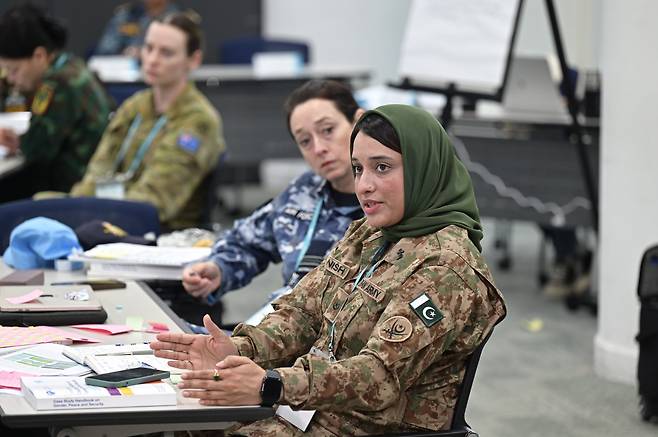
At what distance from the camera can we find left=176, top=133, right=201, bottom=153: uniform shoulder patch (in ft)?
14.8

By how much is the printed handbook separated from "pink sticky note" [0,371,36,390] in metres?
0.05

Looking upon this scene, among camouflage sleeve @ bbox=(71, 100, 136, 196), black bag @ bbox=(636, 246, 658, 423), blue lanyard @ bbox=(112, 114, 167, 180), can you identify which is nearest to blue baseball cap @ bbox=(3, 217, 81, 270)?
blue lanyard @ bbox=(112, 114, 167, 180)

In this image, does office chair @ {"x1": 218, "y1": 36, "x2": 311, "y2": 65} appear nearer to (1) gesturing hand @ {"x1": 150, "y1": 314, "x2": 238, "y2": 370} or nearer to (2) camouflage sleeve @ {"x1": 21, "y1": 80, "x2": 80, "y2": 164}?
(2) camouflage sleeve @ {"x1": 21, "y1": 80, "x2": 80, "y2": 164}

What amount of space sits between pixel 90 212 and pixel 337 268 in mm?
1540

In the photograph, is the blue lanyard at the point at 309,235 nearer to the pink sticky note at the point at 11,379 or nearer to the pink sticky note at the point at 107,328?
the pink sticky note at the point at 107,328

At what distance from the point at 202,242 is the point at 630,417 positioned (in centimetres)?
170

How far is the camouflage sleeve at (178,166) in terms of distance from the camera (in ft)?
14.6

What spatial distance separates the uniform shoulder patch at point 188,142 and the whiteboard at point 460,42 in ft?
4.98

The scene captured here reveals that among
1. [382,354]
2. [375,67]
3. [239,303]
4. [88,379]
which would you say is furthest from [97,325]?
[375,67]

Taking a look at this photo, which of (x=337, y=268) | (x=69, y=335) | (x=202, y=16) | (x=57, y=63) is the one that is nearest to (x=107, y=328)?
(x=69, y=335)

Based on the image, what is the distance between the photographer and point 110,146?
484cm

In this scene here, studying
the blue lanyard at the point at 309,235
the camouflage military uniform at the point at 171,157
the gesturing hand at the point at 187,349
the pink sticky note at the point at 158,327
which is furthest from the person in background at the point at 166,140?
the gesturing hand at the point at 187,349

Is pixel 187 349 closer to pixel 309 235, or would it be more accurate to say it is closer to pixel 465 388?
pixel 465 388

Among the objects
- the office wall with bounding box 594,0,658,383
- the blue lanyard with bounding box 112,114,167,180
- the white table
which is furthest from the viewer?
the blue lanyard with bounding box 112,114,167,180
